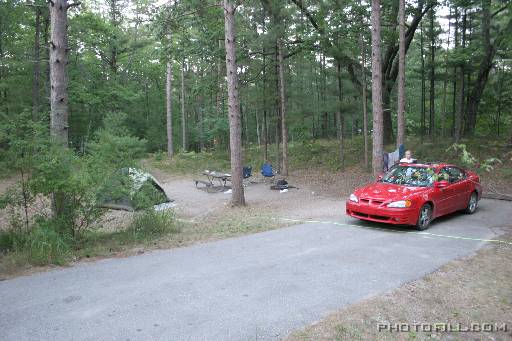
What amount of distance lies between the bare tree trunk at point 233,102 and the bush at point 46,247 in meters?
6.60

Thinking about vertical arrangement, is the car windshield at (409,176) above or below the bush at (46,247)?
above

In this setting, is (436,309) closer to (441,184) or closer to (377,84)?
(441,184)

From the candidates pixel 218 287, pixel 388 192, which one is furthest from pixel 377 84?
pixel 218 287

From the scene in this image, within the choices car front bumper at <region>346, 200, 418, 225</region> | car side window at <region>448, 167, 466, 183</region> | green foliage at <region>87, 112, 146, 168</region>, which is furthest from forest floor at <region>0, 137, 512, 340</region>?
car side window at <region>448, 167, 466, 183</region>

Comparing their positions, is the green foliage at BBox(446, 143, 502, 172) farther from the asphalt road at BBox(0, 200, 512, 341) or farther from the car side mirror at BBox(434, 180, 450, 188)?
the car side mirror at BBox(434, 180, 450, 188)

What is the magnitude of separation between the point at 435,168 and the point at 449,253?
11.1 feet

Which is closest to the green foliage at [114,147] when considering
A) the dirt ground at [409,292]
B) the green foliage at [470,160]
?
the dirt ground at [409,292]

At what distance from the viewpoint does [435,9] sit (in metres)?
20.5

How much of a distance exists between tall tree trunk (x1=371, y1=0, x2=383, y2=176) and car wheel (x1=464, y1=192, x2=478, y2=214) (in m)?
3.07

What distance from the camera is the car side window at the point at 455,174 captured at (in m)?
9.83

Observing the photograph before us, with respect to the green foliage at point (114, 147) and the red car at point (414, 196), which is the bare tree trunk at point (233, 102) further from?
the green foliage at point (114, 147)

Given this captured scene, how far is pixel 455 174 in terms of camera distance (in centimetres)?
1010

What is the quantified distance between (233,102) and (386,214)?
6.05 meters

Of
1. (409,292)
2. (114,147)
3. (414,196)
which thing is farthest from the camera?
(414,196)
